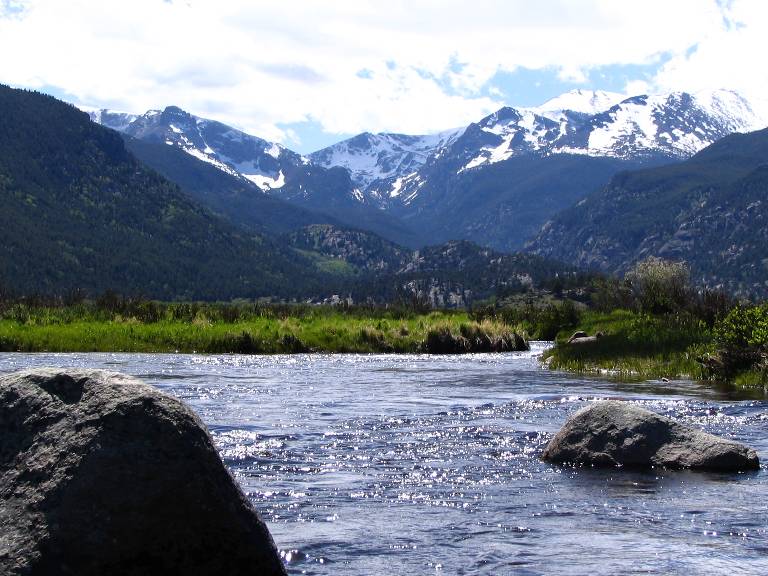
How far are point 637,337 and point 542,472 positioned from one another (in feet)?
92.9

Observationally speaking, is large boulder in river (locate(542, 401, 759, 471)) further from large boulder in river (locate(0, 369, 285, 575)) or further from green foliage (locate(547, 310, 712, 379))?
green foliage (locate(547, 310, 712, 379))

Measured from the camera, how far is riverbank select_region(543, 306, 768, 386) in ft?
110

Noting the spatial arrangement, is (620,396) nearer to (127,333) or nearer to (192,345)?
(192,345)

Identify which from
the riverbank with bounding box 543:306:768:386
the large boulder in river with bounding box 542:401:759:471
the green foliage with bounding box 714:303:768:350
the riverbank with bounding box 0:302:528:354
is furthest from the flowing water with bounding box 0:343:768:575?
the riverbank with bounding box 0:302:528:354

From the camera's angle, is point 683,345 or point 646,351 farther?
point 646,351

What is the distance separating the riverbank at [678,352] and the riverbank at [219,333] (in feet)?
39.4

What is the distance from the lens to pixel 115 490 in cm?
938

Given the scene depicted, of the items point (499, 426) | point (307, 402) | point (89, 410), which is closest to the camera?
point (89, 410)

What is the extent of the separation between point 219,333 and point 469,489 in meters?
42.2

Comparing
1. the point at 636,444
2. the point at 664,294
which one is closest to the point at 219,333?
the point at 664,294

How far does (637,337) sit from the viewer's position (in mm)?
44125

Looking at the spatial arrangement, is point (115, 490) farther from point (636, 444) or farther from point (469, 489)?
point (636, 444)

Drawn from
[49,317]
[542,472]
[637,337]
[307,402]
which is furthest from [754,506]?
[49,317]

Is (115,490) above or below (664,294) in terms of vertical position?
below
